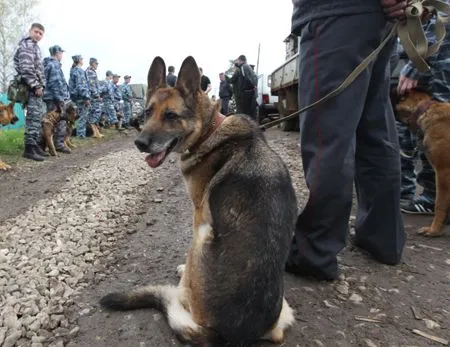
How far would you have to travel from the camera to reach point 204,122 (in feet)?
8.86

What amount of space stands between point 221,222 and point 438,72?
3.21m

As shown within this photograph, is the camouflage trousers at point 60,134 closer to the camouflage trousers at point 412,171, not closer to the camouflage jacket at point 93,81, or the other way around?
the camouflage jacket at point 93,81

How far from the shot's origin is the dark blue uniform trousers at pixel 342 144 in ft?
8.13

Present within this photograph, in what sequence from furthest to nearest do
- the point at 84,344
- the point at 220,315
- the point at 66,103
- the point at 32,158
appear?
1. the point at 66,103
2. the point at 32,158
3. the point at 84,344
4. the point at 220,315

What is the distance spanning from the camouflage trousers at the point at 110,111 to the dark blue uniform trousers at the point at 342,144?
625 inches

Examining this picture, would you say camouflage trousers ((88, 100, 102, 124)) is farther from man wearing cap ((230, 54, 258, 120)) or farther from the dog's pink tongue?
the dog's pink tongue

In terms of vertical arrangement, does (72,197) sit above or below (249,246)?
below

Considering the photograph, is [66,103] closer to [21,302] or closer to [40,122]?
[40,122]

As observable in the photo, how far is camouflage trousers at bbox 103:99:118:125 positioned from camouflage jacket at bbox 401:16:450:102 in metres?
15.3

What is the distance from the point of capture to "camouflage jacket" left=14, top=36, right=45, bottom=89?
820 cm

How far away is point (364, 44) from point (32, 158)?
827 cm

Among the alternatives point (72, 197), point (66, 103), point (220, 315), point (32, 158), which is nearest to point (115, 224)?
Answer: point (72, 197)

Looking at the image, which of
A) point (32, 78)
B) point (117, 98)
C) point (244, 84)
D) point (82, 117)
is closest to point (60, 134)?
point (32, 78)

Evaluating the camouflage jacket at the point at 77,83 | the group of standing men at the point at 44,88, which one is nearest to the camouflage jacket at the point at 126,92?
the group of standing men at the point at 44,88
